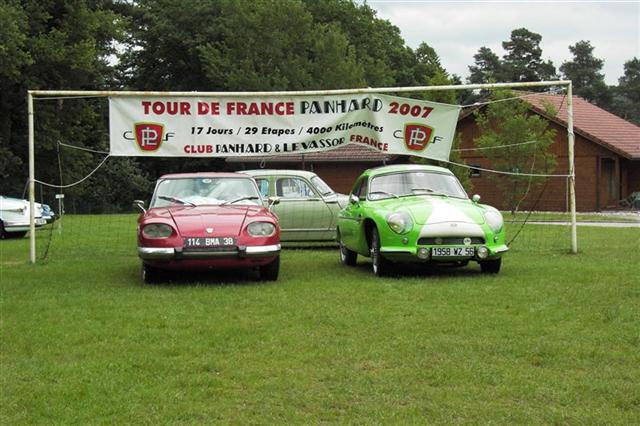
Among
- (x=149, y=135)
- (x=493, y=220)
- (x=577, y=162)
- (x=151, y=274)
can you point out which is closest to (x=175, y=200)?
(x=151, y=274)

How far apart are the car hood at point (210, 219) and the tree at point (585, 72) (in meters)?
79.6

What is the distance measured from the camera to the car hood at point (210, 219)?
9.22 meters

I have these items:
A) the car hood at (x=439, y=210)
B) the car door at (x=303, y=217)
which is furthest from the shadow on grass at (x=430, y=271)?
the car door at (x=303, y=217)

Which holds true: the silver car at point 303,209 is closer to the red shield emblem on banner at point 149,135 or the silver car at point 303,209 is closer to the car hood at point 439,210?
the red shield emblem on banner at point 149,135

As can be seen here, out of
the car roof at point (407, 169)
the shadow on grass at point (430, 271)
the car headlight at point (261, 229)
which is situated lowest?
the shadow on grass at point (430, 271)

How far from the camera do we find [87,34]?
131 feet

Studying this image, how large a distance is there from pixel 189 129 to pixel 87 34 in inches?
1192

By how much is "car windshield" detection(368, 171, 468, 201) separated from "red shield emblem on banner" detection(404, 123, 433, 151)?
5.66 ft

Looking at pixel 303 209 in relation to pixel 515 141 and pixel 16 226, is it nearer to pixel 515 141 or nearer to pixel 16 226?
pixel 16 226

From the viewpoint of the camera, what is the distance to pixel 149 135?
41.1ft

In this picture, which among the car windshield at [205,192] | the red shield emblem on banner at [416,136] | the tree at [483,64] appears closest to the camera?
the car windshield at [205,192]

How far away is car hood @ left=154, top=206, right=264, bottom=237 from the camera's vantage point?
9.22 metres

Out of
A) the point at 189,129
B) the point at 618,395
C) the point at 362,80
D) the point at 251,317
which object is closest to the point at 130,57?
the point at 362,80

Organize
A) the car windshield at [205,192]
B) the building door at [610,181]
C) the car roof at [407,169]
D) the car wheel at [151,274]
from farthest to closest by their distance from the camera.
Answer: the building door at [610,181] → the car roof at [407,169] → the car windshield at [205,192] → the car wheel at [151,274]
